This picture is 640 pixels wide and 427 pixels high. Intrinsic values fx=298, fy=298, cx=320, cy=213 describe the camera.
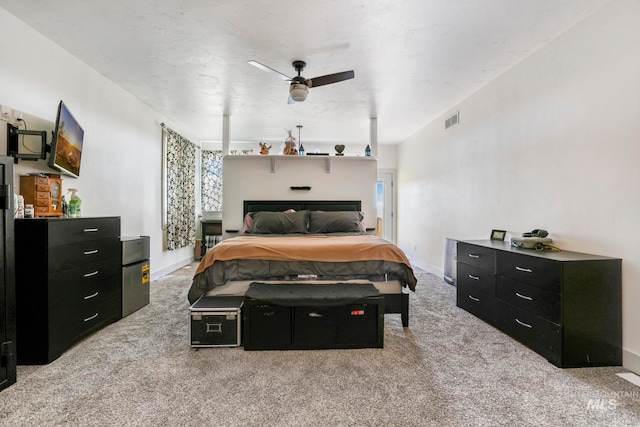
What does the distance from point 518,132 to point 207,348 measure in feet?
11.8

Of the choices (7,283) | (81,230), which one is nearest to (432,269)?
(81,230)

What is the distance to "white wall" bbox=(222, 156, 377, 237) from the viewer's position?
4996 mm

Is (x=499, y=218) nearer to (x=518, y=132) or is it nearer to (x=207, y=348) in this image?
(x=518, y=132)

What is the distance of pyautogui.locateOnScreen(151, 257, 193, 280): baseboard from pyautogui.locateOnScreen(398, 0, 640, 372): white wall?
15.1 feet

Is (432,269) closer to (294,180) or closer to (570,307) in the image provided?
(294,180)

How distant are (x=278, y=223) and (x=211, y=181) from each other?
311cm

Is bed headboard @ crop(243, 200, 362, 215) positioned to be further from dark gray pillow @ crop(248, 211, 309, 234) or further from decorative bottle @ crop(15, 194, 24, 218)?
decorative bottle @ crop(15, 194, 24, 218)

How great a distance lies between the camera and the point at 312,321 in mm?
2330

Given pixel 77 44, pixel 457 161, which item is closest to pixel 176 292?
pixel 77 44

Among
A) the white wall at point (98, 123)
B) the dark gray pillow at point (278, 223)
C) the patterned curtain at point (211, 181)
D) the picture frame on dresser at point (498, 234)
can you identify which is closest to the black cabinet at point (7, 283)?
the white wall at point (98, 123)

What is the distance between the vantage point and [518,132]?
309 cm

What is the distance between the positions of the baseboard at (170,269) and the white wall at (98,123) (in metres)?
0.02

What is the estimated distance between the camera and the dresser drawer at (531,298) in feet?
7.04

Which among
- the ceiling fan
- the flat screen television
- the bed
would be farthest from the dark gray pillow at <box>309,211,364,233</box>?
the flat screen television
